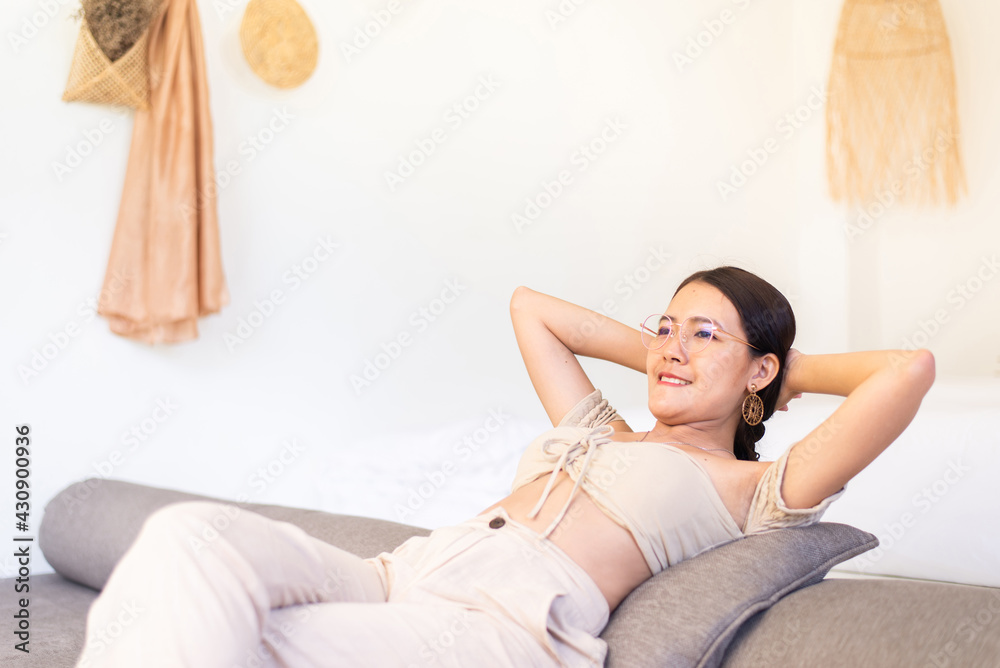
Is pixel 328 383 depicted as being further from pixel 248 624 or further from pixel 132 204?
pixel 248 624

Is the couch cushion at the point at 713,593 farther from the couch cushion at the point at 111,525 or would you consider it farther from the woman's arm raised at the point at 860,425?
the couch cushion at the point at 111,525

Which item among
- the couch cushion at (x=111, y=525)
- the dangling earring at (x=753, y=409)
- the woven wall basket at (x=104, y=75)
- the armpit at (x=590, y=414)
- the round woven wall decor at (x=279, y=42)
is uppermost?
the round woven wall decor at (x=279, y=42)

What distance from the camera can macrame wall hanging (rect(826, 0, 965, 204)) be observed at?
349 centimetres

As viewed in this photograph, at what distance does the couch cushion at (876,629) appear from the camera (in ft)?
2.70

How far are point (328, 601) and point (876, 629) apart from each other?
60cm

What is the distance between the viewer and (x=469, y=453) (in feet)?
6.53

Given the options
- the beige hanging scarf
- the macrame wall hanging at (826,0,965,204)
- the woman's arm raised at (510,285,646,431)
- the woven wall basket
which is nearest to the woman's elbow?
the woman's arm raised at (510,285,646,431)

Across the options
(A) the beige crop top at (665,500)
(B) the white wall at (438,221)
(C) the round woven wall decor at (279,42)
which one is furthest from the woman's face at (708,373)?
(C) the round woven wall decor at (279,42)

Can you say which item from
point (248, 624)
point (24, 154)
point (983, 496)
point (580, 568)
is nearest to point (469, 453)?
point (580, 568)

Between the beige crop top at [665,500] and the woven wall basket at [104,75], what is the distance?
1.88 meters

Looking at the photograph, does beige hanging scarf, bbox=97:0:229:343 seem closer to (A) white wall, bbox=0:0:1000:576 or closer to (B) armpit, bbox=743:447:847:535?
(A) white wall, bbox=0:0:1000:576

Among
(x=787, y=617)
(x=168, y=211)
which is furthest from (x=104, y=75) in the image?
(x=787, y=617)

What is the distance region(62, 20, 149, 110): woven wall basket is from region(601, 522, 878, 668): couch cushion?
6.88 feet

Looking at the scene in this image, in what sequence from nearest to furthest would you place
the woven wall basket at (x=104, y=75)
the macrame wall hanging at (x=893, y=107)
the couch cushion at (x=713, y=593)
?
the couch cushion at (x=713, y=593) < the woven wall basket at (x=104, y=75) < the macrame wall hanging at (x=893, y=107)
